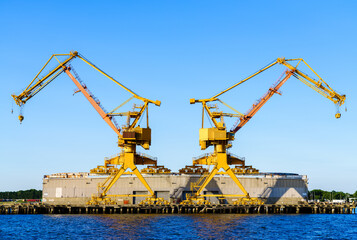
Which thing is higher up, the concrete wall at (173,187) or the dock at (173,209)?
the concrete wall at (173,187)

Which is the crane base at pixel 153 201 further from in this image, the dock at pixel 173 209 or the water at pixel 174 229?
the water at pixel 174 229

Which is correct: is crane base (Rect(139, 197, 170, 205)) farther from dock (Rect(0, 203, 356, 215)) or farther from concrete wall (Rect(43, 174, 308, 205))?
concrete wall (Rect(43, 174, 308, 205))

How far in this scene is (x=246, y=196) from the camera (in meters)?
75.0

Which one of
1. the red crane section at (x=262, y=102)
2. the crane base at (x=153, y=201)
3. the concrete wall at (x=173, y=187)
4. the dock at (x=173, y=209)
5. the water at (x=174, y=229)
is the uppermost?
the red crane section at (x=262, y=102)

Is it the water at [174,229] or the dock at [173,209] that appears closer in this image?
the water at [174,229]

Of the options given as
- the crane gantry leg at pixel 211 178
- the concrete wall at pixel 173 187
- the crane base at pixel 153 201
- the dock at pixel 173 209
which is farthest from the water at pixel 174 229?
the concrete wall at pixel 173 187

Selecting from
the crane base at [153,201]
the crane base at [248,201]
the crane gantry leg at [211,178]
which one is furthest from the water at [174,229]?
the crane base at [248,201]

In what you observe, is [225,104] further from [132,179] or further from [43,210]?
[43,210]

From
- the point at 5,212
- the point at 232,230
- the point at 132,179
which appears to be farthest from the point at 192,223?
the point at 5,212

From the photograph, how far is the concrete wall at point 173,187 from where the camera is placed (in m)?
80.8

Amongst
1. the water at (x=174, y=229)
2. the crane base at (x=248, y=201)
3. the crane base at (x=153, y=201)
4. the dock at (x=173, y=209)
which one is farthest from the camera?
the crane base at (x=248, y=201)

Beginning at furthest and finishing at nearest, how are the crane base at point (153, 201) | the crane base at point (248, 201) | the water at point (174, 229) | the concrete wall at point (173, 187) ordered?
the concrete wall at point (173, 187), the crane base at point (248, 201), the crane base at point (153, 201), the water at point (174, 229)

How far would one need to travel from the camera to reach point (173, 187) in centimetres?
8094

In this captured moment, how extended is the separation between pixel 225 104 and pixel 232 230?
32.3 meters
